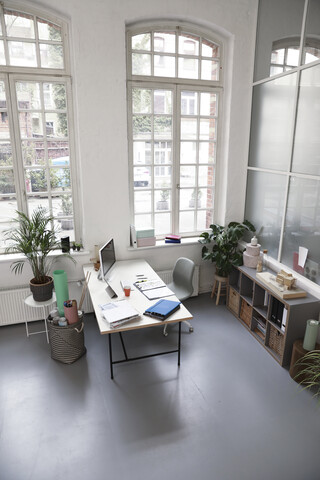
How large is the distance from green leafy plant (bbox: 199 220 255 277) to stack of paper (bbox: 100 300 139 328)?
179 centimetres

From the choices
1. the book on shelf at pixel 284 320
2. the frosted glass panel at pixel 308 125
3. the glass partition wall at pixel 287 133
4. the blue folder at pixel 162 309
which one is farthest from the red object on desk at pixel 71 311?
the frosted glass panel at pixel 308 125

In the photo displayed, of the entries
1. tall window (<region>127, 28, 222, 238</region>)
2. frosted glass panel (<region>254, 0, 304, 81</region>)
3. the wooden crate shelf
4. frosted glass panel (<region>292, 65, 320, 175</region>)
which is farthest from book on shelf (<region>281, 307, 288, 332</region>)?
frosted glass panel (<region>254, 0, 304, 81</region>)

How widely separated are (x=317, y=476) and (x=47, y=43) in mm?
5164

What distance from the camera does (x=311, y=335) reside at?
3469 millimetres

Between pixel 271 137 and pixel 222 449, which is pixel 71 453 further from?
pixel 271 137

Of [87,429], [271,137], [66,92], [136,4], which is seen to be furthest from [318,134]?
[87,429]

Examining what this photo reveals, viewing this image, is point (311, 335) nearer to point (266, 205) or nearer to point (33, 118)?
point (266, 205)

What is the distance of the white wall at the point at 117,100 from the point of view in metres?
4.11

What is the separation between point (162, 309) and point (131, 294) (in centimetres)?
55

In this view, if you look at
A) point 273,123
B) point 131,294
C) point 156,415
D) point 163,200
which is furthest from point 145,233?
point 156,415

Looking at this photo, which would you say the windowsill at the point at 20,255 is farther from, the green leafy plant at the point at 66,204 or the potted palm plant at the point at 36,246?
the green leafy plant at the point at 66,204

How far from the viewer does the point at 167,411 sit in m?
3.19

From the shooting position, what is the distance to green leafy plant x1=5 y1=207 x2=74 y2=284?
4.12m

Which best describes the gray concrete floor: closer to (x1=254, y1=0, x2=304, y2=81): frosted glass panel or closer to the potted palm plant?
the potted palm plant
